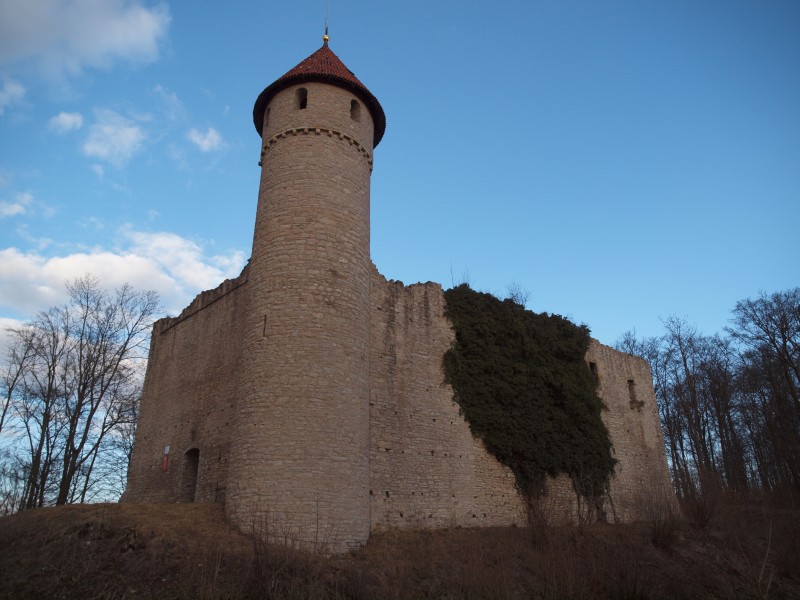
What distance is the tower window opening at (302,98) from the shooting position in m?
16.0

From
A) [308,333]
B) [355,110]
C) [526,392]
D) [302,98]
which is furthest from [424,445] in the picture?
[302,98]

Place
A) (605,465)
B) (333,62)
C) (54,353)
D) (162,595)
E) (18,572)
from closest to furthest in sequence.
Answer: (162,595) → (18,572) → (333,62) → (605,465) → (54,353)

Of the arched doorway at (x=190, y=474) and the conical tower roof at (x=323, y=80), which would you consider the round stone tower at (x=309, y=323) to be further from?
the arched doorway at (x=190, y=474)

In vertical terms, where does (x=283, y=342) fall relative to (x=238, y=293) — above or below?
below

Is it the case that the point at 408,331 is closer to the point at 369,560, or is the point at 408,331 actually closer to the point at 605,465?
the point at 369,560

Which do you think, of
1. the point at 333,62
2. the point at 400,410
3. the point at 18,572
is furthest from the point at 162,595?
the point at 333,62

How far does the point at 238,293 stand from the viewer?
17.6 metres

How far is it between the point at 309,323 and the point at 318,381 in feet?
4.47

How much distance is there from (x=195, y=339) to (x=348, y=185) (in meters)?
7.86

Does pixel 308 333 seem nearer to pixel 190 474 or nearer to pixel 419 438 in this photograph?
pixel 419 438

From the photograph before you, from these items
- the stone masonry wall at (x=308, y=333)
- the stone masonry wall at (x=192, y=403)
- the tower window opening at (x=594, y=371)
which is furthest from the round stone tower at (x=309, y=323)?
the tower window opening at (x=594, y=371)

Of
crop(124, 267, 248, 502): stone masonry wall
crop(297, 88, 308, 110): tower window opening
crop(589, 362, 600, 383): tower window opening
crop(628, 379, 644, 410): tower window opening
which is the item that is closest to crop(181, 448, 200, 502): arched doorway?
crop(124, 267, 248, 502): stone masonry wall

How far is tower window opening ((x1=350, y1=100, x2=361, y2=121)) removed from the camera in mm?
16312

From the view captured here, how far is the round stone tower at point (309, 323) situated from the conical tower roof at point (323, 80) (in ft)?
0.12
